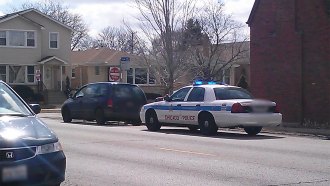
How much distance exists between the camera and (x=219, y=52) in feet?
143

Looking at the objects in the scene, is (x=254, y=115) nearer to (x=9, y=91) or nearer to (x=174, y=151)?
(x=174, y=151)

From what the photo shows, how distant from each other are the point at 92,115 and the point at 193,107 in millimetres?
6457

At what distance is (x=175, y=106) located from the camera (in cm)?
1911

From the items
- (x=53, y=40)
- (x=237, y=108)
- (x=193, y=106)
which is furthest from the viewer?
(x=53, y=40)

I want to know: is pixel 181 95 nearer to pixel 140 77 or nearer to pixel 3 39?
pixel 3 39

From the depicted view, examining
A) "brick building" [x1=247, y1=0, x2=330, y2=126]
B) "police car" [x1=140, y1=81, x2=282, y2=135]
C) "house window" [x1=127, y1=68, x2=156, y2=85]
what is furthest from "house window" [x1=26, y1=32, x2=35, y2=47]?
"police car" [x1=140, y1=81, x2=282, y2=135]

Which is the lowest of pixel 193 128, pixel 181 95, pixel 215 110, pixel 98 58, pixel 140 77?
pixel 193 128

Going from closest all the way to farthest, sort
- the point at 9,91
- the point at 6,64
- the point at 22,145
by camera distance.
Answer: the point at 22,145 → the point at 9,91 → the point at 6,64

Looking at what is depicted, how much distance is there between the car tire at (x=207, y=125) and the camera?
17.7 m

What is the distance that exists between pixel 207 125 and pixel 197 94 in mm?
1185

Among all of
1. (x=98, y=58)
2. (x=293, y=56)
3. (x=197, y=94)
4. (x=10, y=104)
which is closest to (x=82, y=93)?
(x=197, y=94)

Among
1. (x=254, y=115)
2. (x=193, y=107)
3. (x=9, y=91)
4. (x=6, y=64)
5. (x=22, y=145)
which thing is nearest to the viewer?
(x=22, y=145)

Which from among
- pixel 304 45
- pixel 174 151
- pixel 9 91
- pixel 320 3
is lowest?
pixel 174 151

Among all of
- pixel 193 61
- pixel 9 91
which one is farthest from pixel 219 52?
pixel 9 91
